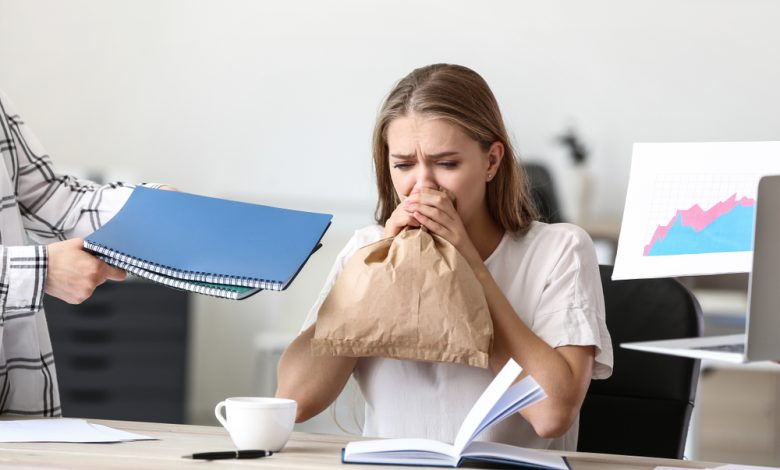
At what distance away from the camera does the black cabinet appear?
3.74 m

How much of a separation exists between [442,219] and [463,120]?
0.60ft

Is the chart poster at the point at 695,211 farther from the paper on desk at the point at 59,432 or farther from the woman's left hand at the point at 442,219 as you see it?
the paper on desk at the point at 59,432

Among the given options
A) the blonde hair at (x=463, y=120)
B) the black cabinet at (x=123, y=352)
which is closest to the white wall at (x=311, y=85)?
the black cabinet at (x=123, y=352)

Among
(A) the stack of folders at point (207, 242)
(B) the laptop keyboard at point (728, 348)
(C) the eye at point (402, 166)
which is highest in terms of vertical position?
(C) the eye at point (402, 166)

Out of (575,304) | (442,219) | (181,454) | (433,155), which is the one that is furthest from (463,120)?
(181,454)

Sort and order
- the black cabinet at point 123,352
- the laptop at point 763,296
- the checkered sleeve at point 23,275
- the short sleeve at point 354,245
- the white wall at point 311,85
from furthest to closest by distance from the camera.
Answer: the white wall at point 311,85
the black cabinet at point 123,352
the short sleeve at point 354,245
the checkered sleeve at point 23,275
the laptop at point 763,296

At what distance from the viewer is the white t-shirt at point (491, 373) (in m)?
1.45

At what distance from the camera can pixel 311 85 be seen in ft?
14.5

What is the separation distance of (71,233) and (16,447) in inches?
16.0

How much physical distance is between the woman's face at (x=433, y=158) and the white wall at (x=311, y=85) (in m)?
2.73

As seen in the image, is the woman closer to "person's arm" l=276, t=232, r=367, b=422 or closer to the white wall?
"person's arm" l=276, t=232, r=367, b=422

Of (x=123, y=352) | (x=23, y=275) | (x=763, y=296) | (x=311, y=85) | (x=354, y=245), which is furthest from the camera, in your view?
(x=311, y=85)

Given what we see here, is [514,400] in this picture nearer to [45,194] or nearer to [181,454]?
[181,454]

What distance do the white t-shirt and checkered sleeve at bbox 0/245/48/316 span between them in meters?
0.42
